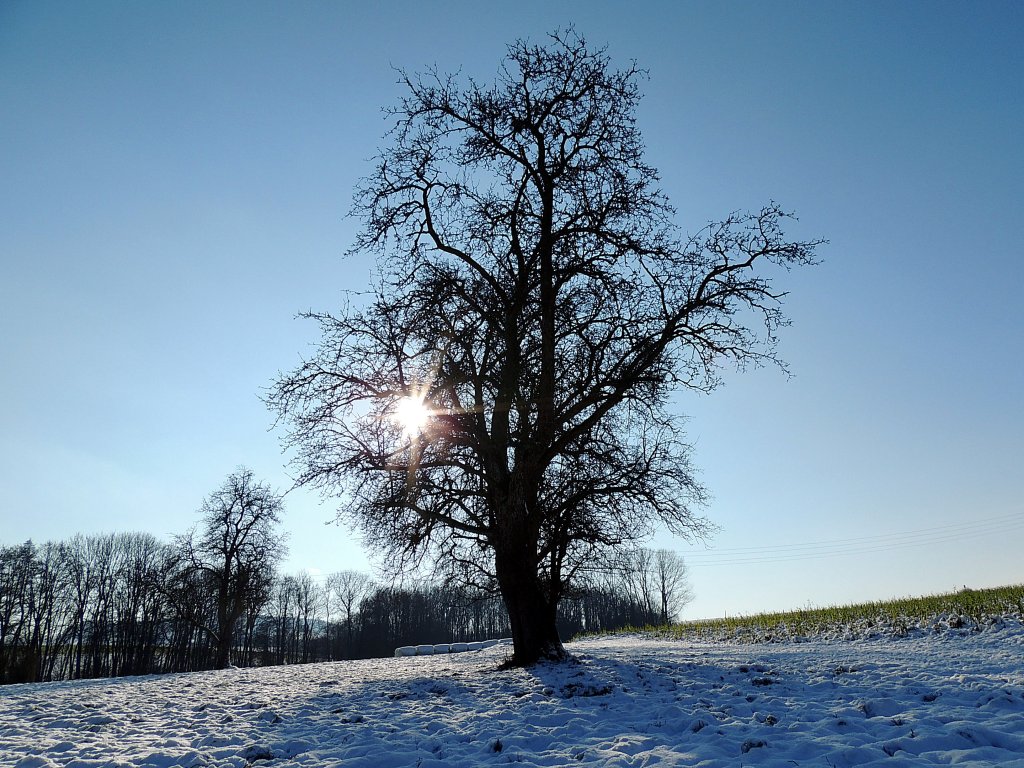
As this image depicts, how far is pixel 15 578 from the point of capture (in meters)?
42.9

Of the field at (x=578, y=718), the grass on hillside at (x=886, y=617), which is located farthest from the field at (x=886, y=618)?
the field at (x=578, y=718)

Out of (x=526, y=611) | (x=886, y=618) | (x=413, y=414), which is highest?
(x=413, y=414)

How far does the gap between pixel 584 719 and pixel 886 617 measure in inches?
719

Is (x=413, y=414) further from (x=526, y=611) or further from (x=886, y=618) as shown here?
(x=886, y=618)

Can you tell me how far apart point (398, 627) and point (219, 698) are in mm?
67415

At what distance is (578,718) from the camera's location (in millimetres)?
6977

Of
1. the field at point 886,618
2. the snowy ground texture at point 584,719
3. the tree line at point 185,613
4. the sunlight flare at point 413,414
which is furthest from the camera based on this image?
the tree line at point 185,613

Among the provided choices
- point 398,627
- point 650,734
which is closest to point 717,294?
point 650,734

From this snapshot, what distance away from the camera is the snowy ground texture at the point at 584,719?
5.26 metres

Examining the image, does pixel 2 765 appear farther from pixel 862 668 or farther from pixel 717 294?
pixel 717 294

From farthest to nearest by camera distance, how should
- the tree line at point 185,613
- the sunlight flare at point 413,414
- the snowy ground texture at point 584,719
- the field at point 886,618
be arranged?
the tree line at point 185,613 → the field at point 886,618 → the sunlight flare at point 413,414 → the snowy ground texture at point 584,719

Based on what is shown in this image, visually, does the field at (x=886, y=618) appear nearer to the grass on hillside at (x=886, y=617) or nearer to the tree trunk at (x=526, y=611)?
the grass on hillside at (x=886, y=617)

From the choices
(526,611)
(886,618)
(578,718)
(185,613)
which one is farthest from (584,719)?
(185,613)

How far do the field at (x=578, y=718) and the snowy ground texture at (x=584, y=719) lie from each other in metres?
0.03
